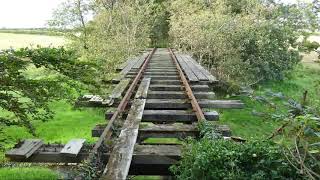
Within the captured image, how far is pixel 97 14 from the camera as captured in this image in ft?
82.7

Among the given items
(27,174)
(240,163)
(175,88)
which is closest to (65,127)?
(175,88)

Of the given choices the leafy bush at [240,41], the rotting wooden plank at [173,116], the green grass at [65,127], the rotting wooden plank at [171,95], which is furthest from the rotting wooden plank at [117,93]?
the leafy bush at [240,41]

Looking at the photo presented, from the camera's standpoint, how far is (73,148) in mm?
4734

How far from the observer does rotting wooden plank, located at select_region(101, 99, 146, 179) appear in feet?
12.4

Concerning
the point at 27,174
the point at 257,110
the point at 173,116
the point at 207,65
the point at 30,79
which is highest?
the point at 30,79

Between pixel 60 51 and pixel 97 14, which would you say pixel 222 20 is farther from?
pixel 60 51

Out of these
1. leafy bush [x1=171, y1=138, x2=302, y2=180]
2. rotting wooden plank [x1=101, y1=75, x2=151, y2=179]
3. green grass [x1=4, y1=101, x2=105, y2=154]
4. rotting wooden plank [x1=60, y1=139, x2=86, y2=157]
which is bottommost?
green grass [x1=4, y1=101, x2=105, y2=154]

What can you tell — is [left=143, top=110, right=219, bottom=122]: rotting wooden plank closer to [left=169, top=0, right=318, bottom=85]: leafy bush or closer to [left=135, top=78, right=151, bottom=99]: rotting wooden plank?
[left=135, top=78, right=151, bottom=99]: rotting wooden plank

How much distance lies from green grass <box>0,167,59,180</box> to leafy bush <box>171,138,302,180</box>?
9.82 feet

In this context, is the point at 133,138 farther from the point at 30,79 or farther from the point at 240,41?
the point at 240,41

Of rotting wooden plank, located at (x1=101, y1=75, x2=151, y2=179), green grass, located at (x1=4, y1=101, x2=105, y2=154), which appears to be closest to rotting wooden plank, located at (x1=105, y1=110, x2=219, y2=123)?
rotting wooden plank, located at (x1=101, y1=75, x2=151, y2=179)

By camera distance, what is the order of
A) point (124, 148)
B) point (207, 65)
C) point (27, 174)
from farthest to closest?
point (207, 65) < point (27, 174) < point (124, 148)

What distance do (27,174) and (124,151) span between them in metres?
2.59

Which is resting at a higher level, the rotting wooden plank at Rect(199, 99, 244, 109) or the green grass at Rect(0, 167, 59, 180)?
the rotting wooden plank at Rect(199, 99, 244, 109)
